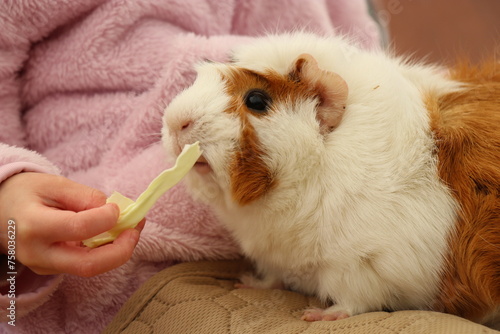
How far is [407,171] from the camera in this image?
830mm

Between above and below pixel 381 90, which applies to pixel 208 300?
below

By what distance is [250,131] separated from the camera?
0.80 m

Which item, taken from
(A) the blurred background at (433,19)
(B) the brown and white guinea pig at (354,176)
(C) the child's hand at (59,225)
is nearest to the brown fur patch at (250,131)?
(B) the brown and white guinea pig at (354,176)

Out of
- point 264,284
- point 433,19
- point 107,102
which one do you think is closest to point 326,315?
point 264,284

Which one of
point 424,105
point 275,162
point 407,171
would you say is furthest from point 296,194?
point 424,105

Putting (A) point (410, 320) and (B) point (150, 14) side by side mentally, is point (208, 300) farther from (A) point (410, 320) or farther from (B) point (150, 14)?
(B) point (150, 14)

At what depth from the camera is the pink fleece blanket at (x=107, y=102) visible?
1064 mm

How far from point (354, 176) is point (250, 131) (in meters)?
0.20

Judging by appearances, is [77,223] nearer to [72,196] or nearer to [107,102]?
[72,196]

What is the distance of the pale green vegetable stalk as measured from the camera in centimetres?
77

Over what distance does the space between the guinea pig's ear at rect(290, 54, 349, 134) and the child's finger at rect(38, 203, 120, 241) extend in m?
0.40

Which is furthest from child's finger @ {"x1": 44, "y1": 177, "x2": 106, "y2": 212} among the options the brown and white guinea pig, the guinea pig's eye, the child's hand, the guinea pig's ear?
the guinea pig's ear

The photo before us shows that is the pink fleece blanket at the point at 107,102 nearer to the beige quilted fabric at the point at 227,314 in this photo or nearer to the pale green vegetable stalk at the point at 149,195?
the beige quilted fabric at the point at 227,314

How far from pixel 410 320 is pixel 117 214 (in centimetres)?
50
